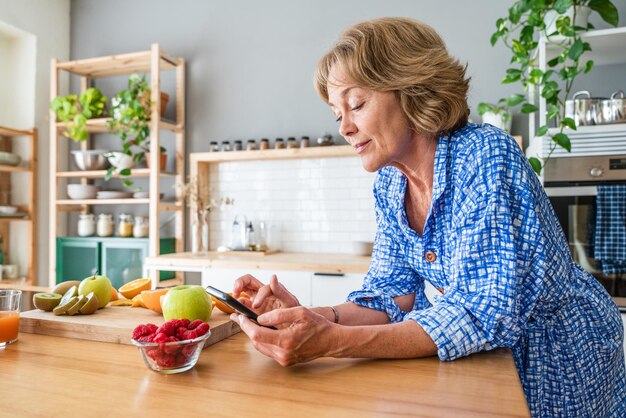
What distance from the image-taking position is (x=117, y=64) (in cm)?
424

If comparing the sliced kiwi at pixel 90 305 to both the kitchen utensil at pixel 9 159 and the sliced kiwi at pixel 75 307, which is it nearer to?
the sliced kiwi at pixel 75 307

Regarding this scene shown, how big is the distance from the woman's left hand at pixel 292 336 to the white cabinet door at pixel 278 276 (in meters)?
2.06

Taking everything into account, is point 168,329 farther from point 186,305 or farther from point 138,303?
point 138,303

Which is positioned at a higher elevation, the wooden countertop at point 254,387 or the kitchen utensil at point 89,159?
the kitchen utensil at point 89,159

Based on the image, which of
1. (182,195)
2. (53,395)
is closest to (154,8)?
(182,195)

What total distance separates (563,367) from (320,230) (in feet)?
9.32

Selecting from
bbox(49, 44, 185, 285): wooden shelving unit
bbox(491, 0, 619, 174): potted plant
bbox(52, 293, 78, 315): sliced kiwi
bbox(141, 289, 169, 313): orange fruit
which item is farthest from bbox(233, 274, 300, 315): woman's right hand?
bbox(49, 44, 185, 285): wooden shelving unit

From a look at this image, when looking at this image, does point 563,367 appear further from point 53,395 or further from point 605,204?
point 605,204

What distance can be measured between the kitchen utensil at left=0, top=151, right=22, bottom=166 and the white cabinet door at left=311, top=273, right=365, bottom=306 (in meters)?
2.78

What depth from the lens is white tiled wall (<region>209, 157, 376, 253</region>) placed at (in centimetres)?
389

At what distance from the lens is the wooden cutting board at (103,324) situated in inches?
47.8

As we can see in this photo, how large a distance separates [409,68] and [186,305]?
0.80 m

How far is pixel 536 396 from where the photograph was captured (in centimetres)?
121

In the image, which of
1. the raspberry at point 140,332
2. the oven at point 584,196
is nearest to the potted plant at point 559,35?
the oven at point 584,196
